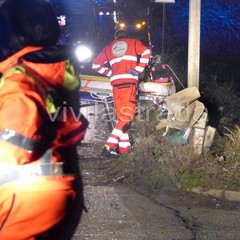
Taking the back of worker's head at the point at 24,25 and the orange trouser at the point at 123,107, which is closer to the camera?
the back of worker's head at the point at 24,25

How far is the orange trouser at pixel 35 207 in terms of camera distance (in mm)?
2219

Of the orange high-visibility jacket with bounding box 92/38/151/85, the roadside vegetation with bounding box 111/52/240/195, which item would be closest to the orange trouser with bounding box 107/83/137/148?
the orange high-visibility jacket with bounding box 92/38/151/85

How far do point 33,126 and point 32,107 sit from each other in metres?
0.07

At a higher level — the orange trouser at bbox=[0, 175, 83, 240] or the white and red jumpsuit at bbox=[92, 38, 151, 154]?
the orange trouser at bbox=[0, 175, 83, 240]

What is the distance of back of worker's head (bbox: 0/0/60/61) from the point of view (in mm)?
2285

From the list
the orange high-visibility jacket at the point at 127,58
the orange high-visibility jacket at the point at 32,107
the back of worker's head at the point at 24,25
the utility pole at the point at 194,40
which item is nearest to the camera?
the orange high-visibility jacket at the point at 32,107

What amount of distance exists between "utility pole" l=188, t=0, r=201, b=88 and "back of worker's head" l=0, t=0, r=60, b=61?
5794mm

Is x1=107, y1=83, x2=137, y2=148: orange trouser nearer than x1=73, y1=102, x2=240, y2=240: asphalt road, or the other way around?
x1=73, y1=102, x2=240, y2=240: asphalt road

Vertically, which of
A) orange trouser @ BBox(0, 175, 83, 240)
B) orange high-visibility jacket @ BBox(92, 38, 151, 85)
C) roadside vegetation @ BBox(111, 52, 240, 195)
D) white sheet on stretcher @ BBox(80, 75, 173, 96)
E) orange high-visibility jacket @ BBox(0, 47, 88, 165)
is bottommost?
roadside vegetation @ BBox(111, 52, 240, 195)

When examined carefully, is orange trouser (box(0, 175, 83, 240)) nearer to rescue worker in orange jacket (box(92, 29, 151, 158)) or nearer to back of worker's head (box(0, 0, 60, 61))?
back of worker's head (box(0, 0, 60, 61))

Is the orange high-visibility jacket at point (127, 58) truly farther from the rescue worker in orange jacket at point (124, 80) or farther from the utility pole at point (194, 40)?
the utility pole at point (194, 40)

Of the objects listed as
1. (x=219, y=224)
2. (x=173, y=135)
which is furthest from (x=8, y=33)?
(x=173, y=135)

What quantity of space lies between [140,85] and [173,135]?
1345mm

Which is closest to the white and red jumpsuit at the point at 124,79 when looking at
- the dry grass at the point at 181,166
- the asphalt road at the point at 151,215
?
the dry grass at the point at 181,166
